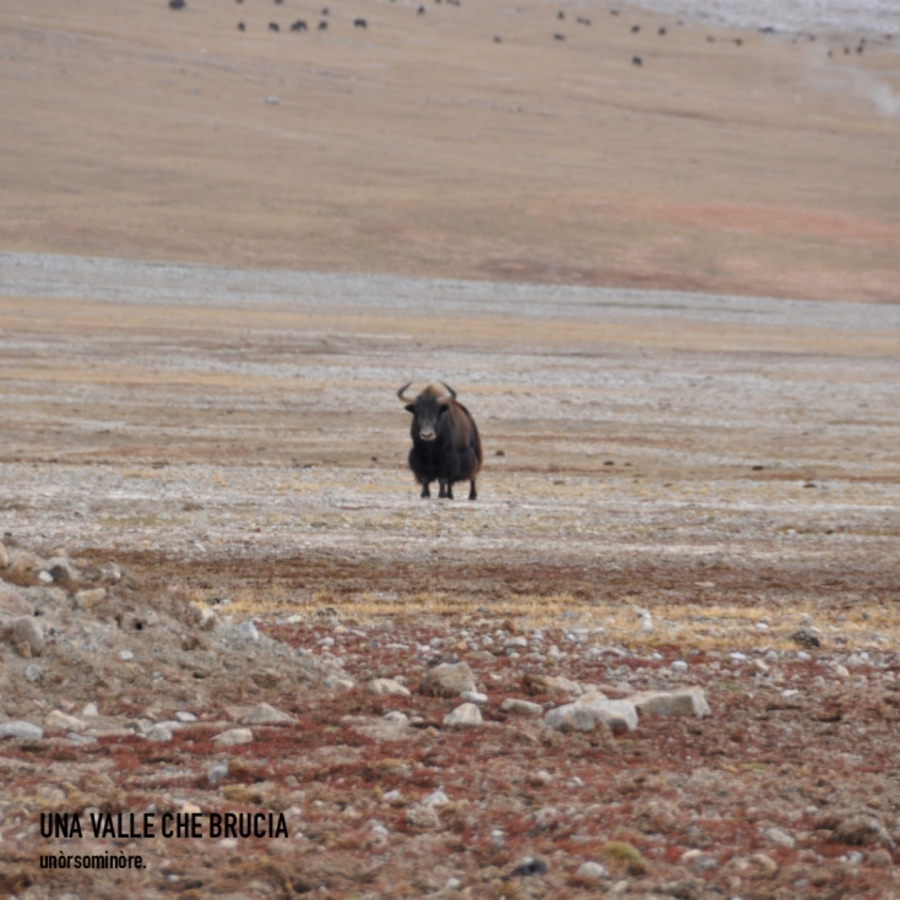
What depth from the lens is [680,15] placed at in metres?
130

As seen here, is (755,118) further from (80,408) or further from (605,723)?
(605,723)

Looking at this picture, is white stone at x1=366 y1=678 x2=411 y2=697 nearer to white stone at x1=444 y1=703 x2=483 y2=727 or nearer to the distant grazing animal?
white stone at x1=444 y1=703 x2=483 y2=727

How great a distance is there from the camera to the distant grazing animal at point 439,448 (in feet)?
48.6

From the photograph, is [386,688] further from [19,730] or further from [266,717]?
[19,730]

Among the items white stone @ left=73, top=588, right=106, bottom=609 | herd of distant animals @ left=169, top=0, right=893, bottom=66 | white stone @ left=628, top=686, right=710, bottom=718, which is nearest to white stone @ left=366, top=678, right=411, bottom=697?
white stone @ left=628, top=686, right=710, bottom=718

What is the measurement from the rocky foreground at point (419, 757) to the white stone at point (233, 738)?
14 mm

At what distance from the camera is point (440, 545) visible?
11.3 metres

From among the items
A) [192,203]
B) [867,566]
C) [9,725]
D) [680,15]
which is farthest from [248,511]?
[680,15]

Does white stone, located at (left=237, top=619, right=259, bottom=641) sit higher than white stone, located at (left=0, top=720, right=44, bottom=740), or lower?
higher

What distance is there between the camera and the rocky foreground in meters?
4.48

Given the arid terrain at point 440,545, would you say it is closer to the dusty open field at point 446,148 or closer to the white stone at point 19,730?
the white stone at point 19,730

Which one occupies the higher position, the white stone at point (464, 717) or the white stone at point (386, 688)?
the white stone at point (464, 717)

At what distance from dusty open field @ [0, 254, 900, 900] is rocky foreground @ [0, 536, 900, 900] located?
18mm

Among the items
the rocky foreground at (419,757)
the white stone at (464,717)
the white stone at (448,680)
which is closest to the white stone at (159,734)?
the rocky foreground at (419,757)
